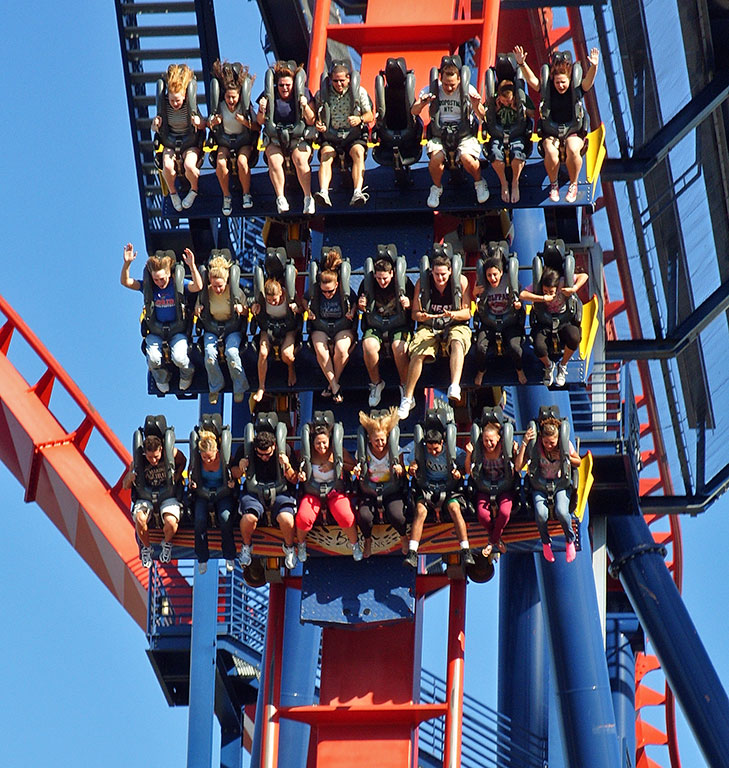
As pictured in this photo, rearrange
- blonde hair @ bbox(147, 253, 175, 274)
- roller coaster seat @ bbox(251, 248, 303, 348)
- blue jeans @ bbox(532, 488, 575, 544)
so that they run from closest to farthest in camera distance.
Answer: blue jeans @ bbox(532, 488, 575, 544), roller coaster seat @ bbox(251, 248, 303, 348), blonde hair @ bbox(147, 253, 175, 274)

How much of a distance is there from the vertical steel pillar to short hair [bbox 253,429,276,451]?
6.26ft

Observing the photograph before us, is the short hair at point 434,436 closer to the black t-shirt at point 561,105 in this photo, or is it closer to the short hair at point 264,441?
the short hair at point 264,441

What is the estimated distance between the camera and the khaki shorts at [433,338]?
1569cm

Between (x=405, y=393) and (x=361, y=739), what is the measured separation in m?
2.56

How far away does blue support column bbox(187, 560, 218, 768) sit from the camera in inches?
714

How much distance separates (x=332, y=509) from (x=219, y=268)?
1.96 m

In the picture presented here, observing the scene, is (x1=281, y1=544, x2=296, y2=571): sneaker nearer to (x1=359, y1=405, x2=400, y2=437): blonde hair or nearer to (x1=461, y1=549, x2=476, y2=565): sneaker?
(x1=359, y1=405, x2=400, y2=437): blonde hair

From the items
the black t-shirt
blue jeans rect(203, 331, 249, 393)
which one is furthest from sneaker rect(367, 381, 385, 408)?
the black t-shirt

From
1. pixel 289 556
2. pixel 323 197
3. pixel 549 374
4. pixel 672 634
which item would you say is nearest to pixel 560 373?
pixel 549 374

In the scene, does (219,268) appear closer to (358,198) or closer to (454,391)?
(358,198)

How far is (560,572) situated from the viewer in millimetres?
17562

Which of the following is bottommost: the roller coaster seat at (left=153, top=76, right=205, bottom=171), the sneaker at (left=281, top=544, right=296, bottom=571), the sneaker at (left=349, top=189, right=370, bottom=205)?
the sneaker at (left=281, top=544, right=296, bottom=571)

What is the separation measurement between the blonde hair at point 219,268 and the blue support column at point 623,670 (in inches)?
333

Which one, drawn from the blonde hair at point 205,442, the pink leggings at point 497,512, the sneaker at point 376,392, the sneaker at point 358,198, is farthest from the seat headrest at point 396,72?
the pink leggings at point 497,512
